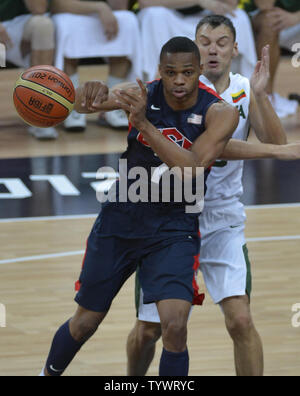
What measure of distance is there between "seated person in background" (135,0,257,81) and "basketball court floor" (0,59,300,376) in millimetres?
999

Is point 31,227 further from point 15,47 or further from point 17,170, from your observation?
point 15,47

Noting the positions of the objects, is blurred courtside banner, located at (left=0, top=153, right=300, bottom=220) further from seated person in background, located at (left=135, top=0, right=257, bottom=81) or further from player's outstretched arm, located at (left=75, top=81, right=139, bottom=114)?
player's outstretched arm, located at (left=75, top=81, right=139, bottom=114)

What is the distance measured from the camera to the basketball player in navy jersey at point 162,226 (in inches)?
158

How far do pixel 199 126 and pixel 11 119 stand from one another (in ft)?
25.5

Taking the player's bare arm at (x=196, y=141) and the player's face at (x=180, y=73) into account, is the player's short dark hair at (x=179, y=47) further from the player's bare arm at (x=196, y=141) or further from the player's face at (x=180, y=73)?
the player's bare arm at (x=196, y=141)

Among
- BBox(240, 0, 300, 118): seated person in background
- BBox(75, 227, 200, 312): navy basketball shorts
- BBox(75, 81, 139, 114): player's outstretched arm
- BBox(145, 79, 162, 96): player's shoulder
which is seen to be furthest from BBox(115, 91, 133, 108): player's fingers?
BBox(240, 0, 300, 118): seated person in background

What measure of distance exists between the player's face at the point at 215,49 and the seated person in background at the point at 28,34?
563 centimetres

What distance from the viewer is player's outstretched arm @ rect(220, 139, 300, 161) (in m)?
4.30

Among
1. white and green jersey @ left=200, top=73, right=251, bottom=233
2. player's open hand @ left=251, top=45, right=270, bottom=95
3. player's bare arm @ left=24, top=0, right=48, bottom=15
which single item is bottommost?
white and green jersey @ left=200, top=73, right=251, bottom=233

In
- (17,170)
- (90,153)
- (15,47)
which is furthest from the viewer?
(15,47)

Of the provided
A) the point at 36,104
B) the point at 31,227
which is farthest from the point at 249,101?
the point at 31,227

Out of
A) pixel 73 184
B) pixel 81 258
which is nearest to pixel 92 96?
pixel 81 258

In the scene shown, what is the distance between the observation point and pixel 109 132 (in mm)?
10773

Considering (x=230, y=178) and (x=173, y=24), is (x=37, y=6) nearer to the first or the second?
(x=173, y=24)
